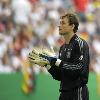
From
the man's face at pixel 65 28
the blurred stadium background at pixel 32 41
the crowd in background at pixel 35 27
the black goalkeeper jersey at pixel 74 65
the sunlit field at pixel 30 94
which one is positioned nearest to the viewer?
the black goalkeeper jersey at pixel 74 65

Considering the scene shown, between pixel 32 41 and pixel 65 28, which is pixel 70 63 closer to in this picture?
pixel 65 28

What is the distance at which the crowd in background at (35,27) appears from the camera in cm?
1233

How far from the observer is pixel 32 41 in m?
13.2

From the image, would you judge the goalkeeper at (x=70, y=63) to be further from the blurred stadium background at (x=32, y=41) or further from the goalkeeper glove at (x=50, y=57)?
the blurred stadium background at (x=32, y=41)

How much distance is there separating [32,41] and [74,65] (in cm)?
626

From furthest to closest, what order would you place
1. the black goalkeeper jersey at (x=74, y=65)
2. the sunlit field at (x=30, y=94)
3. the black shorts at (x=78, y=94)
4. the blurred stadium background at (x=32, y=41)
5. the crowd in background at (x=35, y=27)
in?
1. the crowd in background at (x=35, y=27)
2. the blurred stadium background at (x=32, y=41)
3. the sunlit field at (x=30, y=94)
4. the black shorts at (x=78, y=94)
5. the black goalkeeper jersey at (x=74, y=65)

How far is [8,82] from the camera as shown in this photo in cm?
1201

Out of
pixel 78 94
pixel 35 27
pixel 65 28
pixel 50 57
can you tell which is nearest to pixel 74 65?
pixel 50 57

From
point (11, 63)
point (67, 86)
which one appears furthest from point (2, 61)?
point (67, 86)

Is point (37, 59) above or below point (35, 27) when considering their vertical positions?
below

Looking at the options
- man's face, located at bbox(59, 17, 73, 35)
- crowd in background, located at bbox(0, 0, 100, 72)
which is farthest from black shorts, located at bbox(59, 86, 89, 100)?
crowd in background, located at bbox(0, 0, 100, 72)

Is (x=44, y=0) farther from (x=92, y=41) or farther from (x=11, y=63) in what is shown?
(x=11, y=63)

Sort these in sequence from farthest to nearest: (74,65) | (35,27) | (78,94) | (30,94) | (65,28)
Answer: (35,27)
(30,94)
(65,28)
(78,94)
(74,65)

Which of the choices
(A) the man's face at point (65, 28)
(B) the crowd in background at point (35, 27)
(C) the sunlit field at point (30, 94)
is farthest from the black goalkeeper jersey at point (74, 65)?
(C) the sunlit field at point (30, 94)
